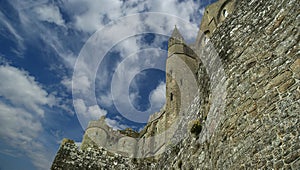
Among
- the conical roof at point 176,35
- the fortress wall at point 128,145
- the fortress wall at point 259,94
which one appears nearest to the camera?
the fortress wall at point 259,94

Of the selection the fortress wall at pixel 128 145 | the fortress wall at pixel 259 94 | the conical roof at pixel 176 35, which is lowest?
the fortress wall at pixel 259 94

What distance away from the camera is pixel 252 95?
327 centimetres

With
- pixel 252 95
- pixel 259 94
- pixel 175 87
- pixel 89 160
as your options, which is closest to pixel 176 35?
pixel 175 87

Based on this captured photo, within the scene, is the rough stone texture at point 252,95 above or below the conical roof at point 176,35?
below

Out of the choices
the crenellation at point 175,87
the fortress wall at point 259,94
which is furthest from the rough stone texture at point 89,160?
the crenellation at point 175,87

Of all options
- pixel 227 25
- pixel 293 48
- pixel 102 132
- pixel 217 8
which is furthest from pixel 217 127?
pixel 102 132

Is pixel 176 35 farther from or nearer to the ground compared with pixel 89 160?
farther from the ground

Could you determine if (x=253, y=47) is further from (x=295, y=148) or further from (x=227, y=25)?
(x=295, y=148)

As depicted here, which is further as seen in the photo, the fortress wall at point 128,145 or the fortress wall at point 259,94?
the fortress wall at point 128,145

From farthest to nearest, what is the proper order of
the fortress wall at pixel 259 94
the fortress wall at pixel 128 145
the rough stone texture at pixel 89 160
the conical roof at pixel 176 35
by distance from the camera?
the fortress wall at pixel 128 145, the conical roof at pixel 176 35, the rough stone texture at pixel 89 160, the fortress wall at pixel 259 94

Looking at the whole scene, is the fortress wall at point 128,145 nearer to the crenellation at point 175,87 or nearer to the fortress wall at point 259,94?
the crenellation at point 175,87

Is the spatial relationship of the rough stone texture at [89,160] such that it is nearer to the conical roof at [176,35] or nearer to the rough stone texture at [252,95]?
the rough stone texture at [252,95]

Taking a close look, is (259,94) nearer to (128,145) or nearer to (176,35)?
(176,35)

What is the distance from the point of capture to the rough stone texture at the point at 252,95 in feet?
8.71
